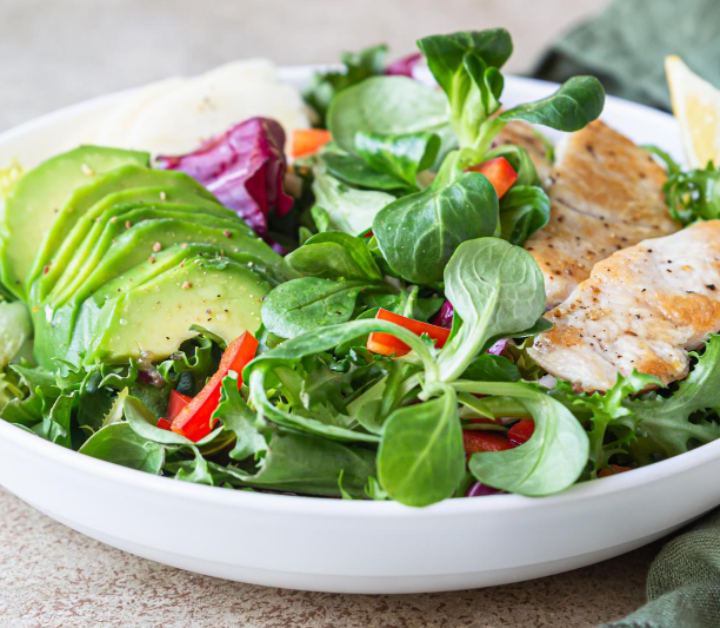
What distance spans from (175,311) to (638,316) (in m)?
1.17

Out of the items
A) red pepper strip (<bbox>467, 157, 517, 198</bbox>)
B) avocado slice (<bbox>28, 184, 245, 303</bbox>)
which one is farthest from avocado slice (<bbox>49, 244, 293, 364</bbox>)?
red pepper strip (<bbox>467, 157, 517, 198</bbox>)

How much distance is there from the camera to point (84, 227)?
2.31 m

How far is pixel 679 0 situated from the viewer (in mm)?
4234

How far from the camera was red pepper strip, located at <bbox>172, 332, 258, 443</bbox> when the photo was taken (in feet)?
6.31

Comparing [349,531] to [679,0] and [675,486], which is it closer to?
[675,486]

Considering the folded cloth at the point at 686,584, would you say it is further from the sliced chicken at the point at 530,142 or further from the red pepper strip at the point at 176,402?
the sliced chicken at the point at 530,142

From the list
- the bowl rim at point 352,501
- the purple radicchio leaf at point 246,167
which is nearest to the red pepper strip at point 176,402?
the bowl rim at point 352,501

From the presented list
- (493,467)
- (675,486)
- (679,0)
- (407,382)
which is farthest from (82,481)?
(679,0)

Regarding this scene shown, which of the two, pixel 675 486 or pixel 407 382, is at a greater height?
pixel 407 382

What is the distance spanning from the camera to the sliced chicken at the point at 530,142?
2.76m

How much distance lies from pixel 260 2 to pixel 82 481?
5999 mm

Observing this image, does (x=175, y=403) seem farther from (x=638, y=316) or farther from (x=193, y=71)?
(x=193, y=71)

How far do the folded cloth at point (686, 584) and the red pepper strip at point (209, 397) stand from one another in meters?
0.97

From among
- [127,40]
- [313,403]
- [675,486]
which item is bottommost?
[127,40]
